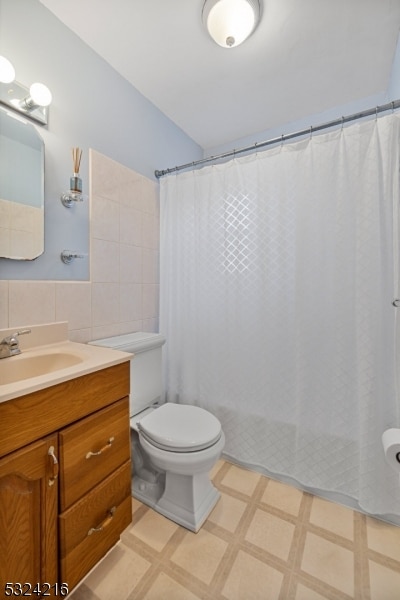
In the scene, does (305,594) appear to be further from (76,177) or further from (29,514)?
(76,177)

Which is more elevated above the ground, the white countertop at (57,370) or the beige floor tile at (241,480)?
the white countertop at (57,370)

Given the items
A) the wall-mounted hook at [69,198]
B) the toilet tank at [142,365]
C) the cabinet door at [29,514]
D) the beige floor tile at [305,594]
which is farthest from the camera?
the toilet tank at [142,365]

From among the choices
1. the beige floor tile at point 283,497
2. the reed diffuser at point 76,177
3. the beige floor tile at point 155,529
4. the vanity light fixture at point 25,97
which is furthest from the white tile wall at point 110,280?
the beige floor tile at point 283,497

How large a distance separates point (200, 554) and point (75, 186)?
66.9 inches

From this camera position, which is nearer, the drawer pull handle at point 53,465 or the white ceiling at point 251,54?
the drawer pull handle at point 53,465

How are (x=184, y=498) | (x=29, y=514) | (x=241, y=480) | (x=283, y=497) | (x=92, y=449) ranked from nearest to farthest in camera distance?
(x=29, y=514)
(x=92, y=449)
(x=184, y=498)
(x=283, y=497)
(x=241, y=480)

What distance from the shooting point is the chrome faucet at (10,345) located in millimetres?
1017

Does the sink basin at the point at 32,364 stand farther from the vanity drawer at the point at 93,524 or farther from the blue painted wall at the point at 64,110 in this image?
the vanity drawer at the point at 93,524

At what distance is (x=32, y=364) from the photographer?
1.07 meters

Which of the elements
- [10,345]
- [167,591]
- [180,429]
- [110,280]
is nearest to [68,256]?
[110,280]

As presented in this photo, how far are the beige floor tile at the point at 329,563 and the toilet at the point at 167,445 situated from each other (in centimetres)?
46

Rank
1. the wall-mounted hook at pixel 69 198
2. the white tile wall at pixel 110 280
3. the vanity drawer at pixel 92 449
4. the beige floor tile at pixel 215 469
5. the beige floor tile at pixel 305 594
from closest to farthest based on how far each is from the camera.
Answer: the vanity drawer at pixel 92 449
the beige floor tile at pixel 305 594
the white tile wall at pixel 110 280
the wall-mounted hook at pixel 69 198
the beige floor tile at pixel 215 469

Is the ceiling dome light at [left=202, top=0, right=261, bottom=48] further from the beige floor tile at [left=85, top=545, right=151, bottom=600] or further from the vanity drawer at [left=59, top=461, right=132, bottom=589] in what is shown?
the beige floor tile at [left=85, top=545, right=151, bottom=600]

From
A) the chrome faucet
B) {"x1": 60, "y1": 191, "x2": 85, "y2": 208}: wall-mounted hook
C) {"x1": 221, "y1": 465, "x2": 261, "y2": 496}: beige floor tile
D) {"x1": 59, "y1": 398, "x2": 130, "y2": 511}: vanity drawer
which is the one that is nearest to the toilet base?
{"x1": 221, "y1": 465, "x2": 261, "y2": 496}: beige floor tile
